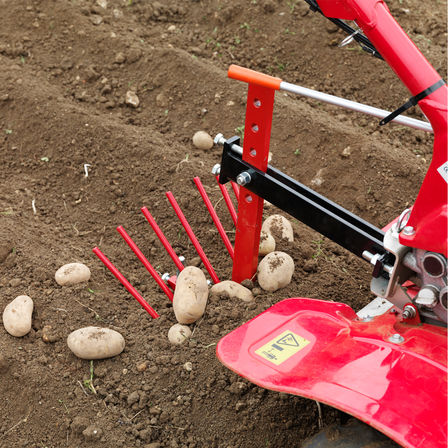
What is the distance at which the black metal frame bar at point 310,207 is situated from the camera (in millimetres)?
2182

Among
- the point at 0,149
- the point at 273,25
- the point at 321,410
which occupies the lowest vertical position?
the point at 0,149

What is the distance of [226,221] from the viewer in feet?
10.4

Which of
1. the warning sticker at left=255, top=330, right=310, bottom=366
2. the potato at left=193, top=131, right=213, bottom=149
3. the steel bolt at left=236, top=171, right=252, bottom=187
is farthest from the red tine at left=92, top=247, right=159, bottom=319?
the potato at left=193, top=131, right=213, bottom=149

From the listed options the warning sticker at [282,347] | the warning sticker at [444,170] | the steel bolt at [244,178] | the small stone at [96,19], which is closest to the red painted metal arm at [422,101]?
the warning sticker at [444,170]

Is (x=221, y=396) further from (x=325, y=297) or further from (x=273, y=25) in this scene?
(x=273, y=25)

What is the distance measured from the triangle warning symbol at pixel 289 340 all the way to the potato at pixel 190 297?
544mm

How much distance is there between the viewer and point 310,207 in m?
2.28

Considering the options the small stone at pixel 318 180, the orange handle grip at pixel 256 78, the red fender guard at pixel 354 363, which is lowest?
the small stone at pixel 318 180

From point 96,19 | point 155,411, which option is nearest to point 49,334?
point 155,411

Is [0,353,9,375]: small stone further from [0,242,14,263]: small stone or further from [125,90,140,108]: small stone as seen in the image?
[125,90,140,108]: small stone

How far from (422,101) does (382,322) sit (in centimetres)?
69

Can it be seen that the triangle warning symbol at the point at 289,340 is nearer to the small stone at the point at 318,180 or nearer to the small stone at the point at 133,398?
the small stone at the point at 133,398

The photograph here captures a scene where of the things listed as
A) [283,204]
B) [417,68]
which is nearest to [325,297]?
[283,204]

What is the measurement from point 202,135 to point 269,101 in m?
1.46
